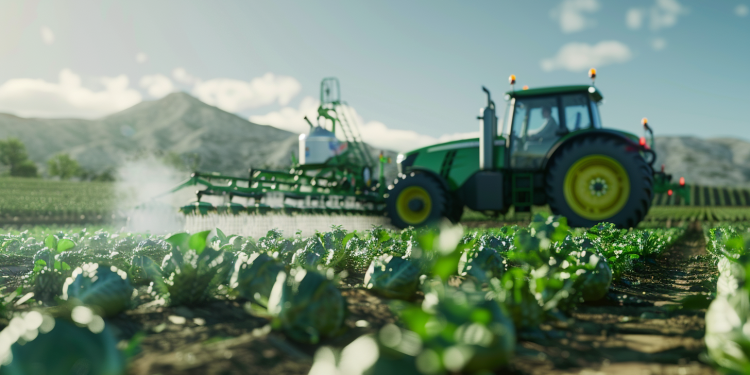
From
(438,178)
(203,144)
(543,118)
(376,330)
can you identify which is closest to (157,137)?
(203,144)

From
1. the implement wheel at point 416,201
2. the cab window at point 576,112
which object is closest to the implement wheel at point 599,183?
the cab window at point 576,112

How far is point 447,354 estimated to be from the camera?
871mm

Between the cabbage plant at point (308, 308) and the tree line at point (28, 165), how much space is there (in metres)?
73.8

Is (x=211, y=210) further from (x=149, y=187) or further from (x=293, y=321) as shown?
(x=293, y=321)

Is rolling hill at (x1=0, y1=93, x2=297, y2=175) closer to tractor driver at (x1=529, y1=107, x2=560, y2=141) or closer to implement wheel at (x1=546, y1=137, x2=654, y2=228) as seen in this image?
tractor driver at (x1=529, y1=107, x2=560, y2=141)

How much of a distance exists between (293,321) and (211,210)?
5731mm

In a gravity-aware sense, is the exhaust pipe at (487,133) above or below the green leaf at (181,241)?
above

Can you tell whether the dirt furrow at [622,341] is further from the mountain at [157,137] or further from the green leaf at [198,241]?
the mountain at [157,137]

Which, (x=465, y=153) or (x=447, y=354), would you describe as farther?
(x=465, y=153)

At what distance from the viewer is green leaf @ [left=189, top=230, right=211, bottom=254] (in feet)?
6.13

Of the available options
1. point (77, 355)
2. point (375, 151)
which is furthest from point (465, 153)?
point (375, 151)

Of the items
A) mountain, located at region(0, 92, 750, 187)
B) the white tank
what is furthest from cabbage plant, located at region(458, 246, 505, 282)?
mountain, located at region(0, 92, 750, 187)

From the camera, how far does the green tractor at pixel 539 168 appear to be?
254 inches

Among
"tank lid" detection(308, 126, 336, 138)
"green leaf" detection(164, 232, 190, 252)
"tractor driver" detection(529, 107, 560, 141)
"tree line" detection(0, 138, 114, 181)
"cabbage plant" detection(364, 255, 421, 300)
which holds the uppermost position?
"tree line" detection(0, 138, 114, 181)
